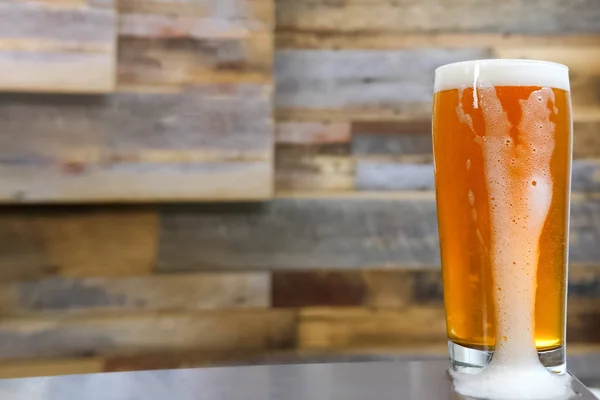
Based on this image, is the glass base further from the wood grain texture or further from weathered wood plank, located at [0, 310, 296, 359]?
the wood grain texture

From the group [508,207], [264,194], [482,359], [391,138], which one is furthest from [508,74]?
[391,138]

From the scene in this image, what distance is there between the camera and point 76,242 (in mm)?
1263

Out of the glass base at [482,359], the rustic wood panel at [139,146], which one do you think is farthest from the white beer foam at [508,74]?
the rustic wood panel at [139,146]

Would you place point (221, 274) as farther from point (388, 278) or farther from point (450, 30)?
point (450, 30)

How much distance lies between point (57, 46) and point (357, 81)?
67cm

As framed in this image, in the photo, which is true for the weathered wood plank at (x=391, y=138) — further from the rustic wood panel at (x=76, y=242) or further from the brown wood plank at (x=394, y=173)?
the rustic wood panel at (x=76, y=242)

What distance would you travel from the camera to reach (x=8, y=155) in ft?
3.89

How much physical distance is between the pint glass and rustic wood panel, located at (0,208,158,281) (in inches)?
34.8

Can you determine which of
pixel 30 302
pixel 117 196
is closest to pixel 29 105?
pixel 117 196

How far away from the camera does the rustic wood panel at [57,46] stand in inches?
45.8

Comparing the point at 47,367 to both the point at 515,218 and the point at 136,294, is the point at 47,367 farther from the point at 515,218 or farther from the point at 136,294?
the point at 515,218

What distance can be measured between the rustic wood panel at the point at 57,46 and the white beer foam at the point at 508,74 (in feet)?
2.77

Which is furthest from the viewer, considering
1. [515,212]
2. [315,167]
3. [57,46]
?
[315,167]

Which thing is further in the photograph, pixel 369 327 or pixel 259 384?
pixel 369 327
